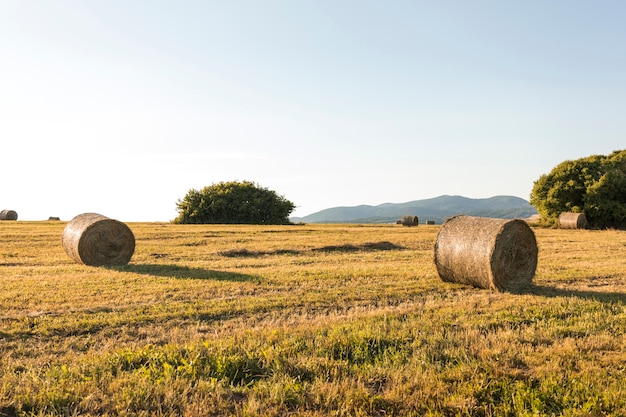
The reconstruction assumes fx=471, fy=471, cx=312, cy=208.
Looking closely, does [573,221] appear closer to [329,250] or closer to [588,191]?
[588,191]

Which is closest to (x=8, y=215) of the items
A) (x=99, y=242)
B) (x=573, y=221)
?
(x=99, y=242)

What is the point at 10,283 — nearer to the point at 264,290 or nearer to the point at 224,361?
the point at 264,290

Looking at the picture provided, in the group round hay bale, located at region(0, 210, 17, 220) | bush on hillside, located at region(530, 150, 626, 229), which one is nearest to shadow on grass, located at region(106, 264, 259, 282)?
bush on hillside, located at region(530, 150, 626, 229)

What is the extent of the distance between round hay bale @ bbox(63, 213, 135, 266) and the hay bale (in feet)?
141

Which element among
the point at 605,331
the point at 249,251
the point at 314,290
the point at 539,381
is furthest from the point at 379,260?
the point at 539,381

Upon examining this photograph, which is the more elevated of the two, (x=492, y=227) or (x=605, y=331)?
(x=492, y=227)

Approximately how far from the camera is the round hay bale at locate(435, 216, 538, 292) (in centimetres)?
1377

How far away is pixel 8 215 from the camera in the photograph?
56031mm

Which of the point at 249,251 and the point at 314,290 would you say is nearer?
the point at 314,290

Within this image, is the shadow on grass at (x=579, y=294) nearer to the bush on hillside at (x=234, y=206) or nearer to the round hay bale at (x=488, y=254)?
the round hay bale at (x=488, y=254)

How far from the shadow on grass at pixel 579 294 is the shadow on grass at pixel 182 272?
8235 mm

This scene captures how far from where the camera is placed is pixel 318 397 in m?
5.59

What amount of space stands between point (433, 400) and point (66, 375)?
4679mm

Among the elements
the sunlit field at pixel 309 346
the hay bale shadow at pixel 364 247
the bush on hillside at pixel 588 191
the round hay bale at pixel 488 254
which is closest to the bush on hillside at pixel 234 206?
the bush on hillside at pixel 588 191
